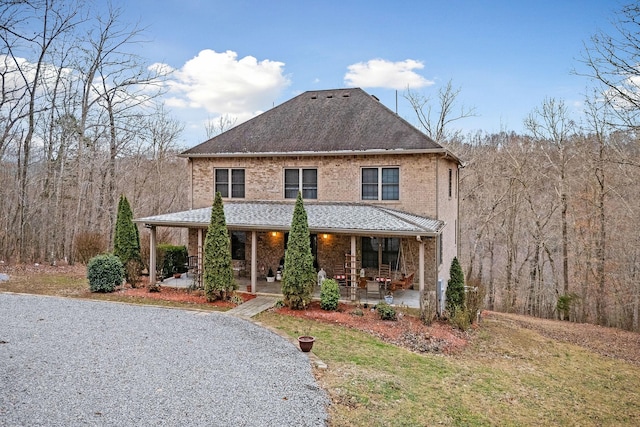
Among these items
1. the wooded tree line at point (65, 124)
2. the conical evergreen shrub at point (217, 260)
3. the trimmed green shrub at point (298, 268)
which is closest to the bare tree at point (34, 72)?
the wooded tree line at point (65, 124)

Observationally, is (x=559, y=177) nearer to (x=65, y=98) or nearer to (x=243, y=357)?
(x=243, y=357)

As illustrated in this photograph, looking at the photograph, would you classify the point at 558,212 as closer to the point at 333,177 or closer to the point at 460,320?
the point at 333,177

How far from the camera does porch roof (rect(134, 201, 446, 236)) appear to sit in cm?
1345

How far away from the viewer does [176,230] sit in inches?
1292

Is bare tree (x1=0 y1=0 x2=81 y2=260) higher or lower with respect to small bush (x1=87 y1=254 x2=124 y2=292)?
higher

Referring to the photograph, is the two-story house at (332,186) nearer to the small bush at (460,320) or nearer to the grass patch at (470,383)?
the small bush at (460,320)

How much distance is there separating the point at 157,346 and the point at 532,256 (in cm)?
2396

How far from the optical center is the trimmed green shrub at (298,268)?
12875 mm

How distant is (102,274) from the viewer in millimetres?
Result: 14734

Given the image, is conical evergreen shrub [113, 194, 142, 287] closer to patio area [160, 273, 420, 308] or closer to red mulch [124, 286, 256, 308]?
red mulch [124, 286, 256, 308]

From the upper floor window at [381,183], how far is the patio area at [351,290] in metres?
3.66

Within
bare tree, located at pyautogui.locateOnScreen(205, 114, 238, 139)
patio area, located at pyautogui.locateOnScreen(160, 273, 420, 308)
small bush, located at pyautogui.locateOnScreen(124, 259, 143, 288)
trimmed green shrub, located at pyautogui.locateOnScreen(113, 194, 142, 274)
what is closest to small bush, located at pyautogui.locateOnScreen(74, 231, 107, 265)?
trimmed green shrub, located at pyautogui.locateOnScreen(113, 194, 142, 274)

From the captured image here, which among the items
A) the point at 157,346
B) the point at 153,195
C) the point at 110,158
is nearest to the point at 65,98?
the point at 110,158

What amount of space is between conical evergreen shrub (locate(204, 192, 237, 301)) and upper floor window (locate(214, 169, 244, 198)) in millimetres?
4820
